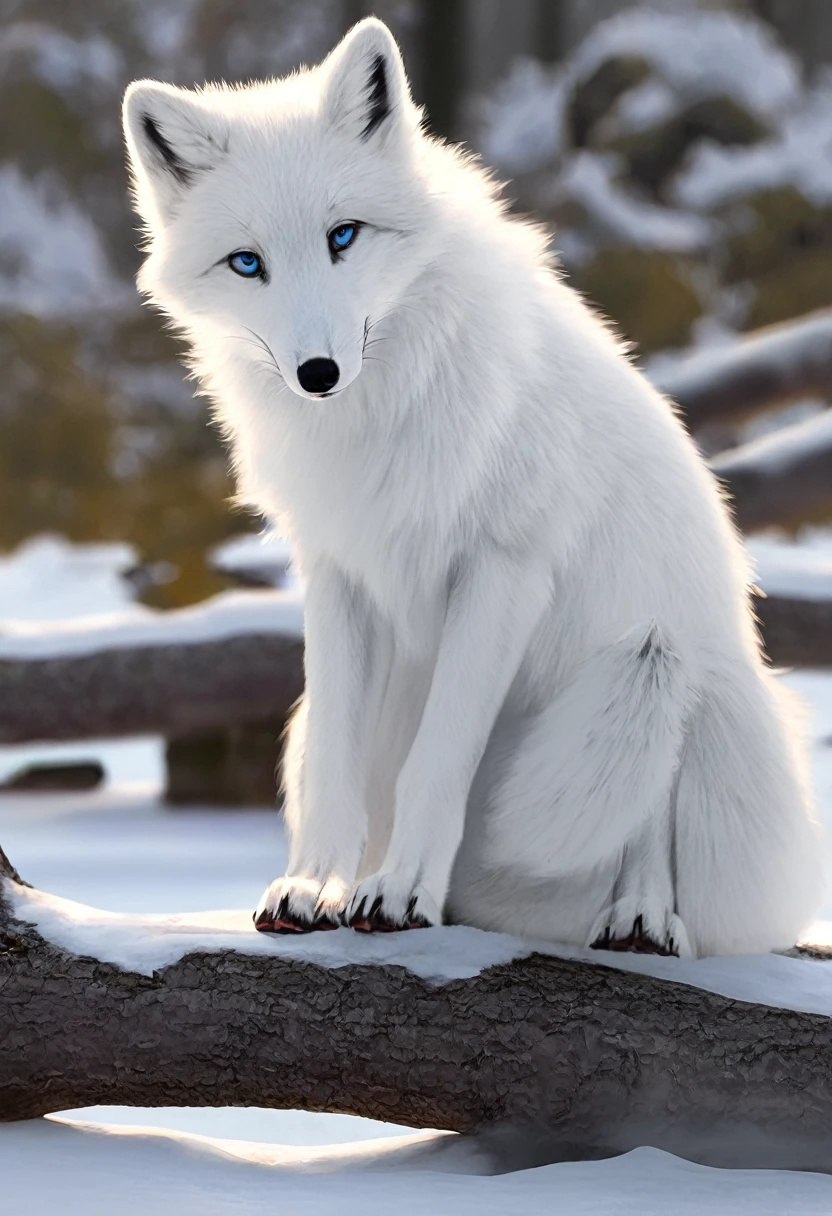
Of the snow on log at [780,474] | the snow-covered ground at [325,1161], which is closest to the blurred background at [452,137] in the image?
the snow on log at [780,474]

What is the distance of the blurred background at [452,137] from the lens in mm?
10797

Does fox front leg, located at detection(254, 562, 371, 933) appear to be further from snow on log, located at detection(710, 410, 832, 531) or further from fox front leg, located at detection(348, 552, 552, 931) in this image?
snow on log, located at detection(710, 410, 832, 531)

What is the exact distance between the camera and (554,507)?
6.77ft

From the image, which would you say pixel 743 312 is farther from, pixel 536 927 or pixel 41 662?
pixel 536 927

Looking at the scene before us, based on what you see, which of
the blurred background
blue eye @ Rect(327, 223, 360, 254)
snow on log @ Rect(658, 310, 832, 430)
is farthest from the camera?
the blurred background

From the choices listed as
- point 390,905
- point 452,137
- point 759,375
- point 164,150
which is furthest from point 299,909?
point 452,137

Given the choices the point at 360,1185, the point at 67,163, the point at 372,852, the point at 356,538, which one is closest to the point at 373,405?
the point at 356,538

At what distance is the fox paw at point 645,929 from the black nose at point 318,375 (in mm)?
915

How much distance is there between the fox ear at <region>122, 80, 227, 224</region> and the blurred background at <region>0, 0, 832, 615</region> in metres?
8.41

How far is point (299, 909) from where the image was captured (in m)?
2.06

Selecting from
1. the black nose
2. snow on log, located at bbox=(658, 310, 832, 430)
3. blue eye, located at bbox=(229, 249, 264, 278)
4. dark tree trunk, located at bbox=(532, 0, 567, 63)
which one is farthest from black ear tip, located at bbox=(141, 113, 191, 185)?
dark tree trunk, located at bbox=(532, 0, 567, 63)

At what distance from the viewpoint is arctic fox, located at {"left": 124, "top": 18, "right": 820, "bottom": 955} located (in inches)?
78.4

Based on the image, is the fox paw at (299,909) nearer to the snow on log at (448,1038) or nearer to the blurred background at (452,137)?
the snow on log at (448,1038)

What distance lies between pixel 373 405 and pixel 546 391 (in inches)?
11.2
